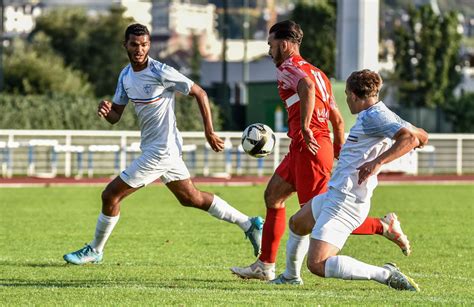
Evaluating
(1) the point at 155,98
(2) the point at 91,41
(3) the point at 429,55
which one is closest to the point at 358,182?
(1) the point at 155,98

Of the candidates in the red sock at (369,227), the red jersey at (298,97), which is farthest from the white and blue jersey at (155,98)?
the red sock at (369,227)

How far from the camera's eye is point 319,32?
74000 millimetres

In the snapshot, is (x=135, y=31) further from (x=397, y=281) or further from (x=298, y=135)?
(x=397, y=281)

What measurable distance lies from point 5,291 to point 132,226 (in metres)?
7.99

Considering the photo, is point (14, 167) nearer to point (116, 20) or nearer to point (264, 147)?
point (264, 147)

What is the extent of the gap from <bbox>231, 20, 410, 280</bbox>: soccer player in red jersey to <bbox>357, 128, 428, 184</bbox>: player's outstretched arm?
3.90 ft

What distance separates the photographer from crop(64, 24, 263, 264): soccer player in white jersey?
12.4 m

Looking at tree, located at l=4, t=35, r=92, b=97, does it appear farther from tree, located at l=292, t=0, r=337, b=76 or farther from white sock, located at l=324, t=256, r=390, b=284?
white sock, located at l=324, t=256, r=390, b=284

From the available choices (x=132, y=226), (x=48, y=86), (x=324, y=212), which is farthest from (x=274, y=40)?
(x=48, y=86)

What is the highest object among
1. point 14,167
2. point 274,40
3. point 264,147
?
point 274,40

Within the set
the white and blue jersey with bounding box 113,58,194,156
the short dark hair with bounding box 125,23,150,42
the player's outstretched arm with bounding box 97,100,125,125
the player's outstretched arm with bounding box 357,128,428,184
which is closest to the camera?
the player's outstretched arm with bounding box 357,128,428,184

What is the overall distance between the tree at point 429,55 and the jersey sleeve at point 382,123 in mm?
57284

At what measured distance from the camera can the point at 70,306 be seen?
9.37m

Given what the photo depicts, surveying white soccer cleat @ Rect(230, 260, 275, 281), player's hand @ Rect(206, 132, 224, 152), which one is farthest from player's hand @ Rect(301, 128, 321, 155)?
player's hand @ Rect(206, 132, 224, 152)
